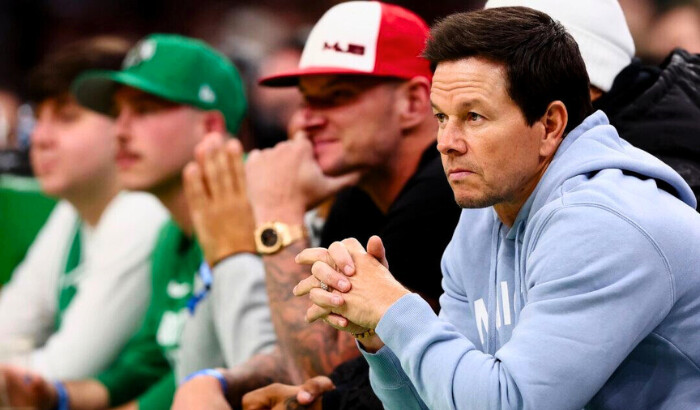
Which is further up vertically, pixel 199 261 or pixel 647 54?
pixel 647 54

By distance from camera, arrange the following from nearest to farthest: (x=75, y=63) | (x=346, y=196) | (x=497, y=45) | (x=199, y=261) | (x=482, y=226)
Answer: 1. (x=497, y=45)
2. (x=482, y=226)
3. (x=346, y=196)
4. (x=199, y=261)
5. (x=75, y=63)

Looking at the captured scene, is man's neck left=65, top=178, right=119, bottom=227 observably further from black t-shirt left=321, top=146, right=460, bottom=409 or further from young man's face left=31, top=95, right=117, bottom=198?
black t-shirt left=321, top=146, right=460, bottom=409

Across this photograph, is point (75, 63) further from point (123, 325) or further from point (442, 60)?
point (442, 60)

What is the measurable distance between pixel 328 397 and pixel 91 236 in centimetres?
198

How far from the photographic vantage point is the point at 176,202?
325 centimetres

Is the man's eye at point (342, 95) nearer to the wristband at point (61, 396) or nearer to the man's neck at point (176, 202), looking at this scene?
the man's neck at point (176, 202)

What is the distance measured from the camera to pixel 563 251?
1404mm

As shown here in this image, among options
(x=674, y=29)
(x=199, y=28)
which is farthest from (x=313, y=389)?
(x=199, y=28)

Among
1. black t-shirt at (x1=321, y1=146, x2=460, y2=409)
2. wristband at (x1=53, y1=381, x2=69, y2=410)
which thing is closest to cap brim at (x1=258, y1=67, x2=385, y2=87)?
black t-shirt at (x1=321, y1=146, x2=460, y2=409)

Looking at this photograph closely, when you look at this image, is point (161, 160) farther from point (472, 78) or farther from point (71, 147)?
point (472, 78)

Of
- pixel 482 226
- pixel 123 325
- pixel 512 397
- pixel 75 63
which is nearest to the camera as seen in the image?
pixel 512 397

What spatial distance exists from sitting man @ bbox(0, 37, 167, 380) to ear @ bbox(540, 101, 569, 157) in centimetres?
207

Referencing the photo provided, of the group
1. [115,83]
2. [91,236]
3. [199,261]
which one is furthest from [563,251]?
[91,236]

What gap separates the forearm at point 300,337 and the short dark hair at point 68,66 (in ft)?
5.60
